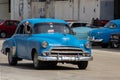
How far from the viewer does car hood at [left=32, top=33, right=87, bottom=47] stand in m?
16.7

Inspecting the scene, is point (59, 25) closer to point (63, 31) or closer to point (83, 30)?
point (63, 31)

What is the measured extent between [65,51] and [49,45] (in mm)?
590

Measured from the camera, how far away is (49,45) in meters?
16.5

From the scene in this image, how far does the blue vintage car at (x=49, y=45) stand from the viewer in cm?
1652

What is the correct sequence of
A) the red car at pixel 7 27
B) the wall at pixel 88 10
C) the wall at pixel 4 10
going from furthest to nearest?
the wall at pixel 4 10 → the wall at pixel 88 10 → the red car at pixel 7 27

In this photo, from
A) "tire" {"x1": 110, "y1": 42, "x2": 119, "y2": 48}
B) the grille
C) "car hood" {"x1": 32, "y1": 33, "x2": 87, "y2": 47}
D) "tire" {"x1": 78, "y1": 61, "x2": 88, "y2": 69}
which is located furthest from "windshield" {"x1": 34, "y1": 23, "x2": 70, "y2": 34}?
"tire" {"x1": 110, "y1": 42, "x2": 119, "y2": 48}

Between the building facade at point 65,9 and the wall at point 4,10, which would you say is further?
the wall at point 4,10

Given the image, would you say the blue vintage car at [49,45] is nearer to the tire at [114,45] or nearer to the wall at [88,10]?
the tire at [114,45]

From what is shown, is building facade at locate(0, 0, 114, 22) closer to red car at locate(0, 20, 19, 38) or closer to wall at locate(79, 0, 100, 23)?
wall at locate(79, 0, 100, 23)

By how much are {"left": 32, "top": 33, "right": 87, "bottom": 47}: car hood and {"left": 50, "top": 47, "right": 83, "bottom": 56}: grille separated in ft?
0.47

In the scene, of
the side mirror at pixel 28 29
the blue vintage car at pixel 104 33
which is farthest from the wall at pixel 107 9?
the side mirror at pixel 28 29

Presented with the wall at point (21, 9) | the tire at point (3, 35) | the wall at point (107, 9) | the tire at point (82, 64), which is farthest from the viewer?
the wall at point (21, 9)

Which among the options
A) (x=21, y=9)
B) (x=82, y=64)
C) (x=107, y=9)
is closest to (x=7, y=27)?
(x=107, y=9)

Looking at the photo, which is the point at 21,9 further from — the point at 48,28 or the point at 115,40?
the point at 48,28
